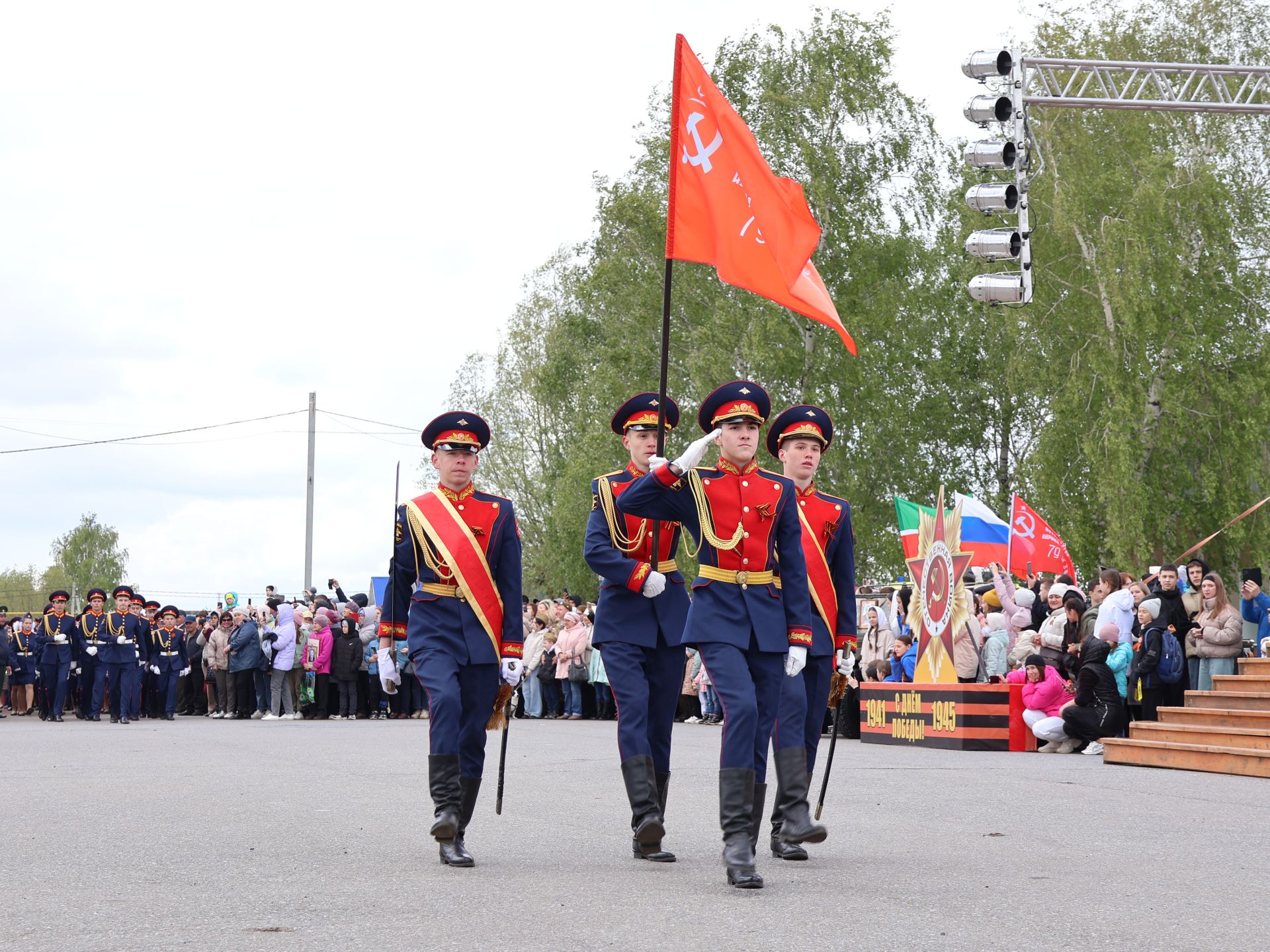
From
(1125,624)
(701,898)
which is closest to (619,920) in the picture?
(701,898)

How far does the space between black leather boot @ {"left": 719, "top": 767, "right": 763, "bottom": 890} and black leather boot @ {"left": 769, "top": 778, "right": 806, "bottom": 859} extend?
2.23 feet

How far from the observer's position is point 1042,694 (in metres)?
16.8

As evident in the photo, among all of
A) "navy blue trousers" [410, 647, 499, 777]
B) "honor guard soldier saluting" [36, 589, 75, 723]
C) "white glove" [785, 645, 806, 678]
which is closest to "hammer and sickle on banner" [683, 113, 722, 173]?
"white glove" [785, 645, 806, 678]

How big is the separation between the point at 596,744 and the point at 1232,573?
1973cm

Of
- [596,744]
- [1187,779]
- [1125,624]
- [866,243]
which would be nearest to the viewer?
[1187,779]

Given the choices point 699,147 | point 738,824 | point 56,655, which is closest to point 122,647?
point 56,655

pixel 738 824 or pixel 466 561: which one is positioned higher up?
pixel 466 561

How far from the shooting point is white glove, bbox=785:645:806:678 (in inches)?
281

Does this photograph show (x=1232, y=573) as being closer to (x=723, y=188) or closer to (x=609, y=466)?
(x=609, y=466)

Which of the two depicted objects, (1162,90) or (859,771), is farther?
(1162,90)

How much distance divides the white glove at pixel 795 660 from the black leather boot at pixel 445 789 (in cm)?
153

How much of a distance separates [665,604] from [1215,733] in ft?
28.3

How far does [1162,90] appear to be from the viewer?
16.9 m

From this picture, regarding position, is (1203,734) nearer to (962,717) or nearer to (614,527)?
(962,717)
